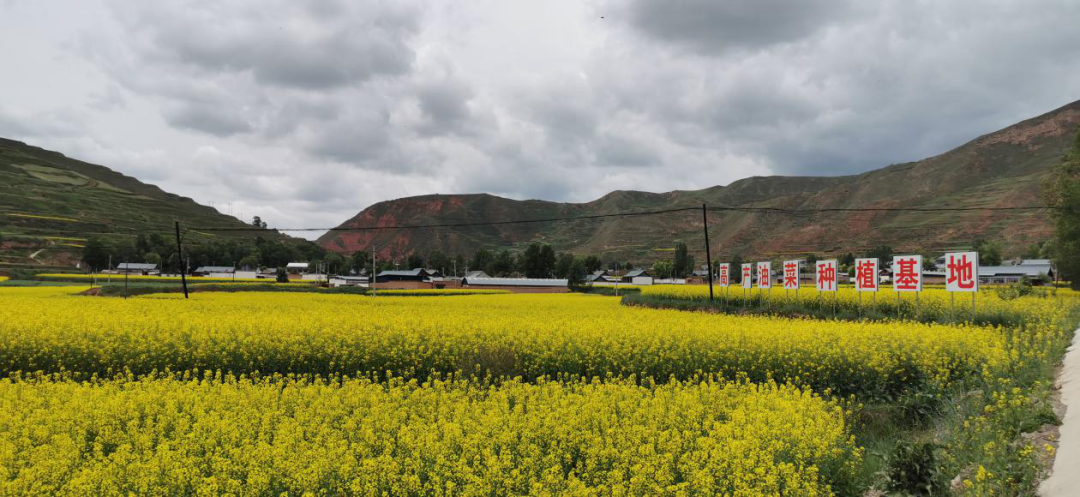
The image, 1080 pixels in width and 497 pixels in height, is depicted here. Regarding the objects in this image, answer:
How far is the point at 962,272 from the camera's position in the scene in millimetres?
17016

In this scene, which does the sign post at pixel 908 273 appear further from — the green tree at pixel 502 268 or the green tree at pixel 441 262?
the green tree at pixel 441 262

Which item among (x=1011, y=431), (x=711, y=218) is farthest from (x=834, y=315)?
(x=711, y=218)

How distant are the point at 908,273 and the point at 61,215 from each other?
557ft

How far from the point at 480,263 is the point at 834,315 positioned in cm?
11659

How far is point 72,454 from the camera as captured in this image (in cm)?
525

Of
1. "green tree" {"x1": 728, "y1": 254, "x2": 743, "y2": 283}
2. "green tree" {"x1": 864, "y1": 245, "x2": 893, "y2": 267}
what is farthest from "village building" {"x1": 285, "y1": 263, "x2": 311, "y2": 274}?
"green tree" {"x1": 864, "y1": 245, "x2": 893, "y2": 267}

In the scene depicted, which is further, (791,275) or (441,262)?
(441,262)

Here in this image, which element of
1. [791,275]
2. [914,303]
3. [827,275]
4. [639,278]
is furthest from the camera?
[639,278]

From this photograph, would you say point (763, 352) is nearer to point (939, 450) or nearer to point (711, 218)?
point (939, 450)

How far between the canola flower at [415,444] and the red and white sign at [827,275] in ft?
54.0

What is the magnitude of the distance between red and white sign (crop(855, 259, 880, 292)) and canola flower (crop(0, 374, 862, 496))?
50.8ft

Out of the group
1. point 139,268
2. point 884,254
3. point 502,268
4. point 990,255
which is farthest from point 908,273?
point 139,268

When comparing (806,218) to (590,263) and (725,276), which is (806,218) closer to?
(590,263)

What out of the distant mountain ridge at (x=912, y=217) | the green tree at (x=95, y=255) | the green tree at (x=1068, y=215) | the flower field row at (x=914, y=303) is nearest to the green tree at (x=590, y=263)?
the distant mountain ridge at (x=912, y=217)
